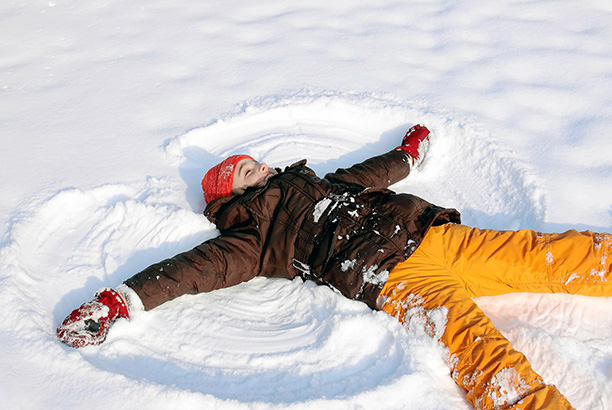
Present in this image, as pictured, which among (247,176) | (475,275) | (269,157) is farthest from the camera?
(269,157)

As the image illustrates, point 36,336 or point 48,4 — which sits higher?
point 48,4

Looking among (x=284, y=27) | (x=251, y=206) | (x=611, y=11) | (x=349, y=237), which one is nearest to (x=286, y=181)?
(x=251, y=206)

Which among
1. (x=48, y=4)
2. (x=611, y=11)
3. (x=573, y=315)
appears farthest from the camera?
(x=48, y=4)

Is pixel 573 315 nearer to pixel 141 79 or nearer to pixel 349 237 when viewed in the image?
pixel 349 237

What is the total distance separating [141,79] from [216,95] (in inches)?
25.1

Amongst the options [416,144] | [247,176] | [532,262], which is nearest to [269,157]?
[247,176]

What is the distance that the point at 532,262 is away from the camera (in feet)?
7.65

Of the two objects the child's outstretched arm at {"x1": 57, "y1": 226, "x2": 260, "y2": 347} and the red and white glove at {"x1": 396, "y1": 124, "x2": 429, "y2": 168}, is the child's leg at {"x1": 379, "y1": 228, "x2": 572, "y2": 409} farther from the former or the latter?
the red and white glove at {"x1": 396, "y1": 124, "x2": 429, "y2": 168}

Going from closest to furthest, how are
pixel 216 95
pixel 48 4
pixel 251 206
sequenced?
pixel 251 206, pixel 216 95, pixel 48 4

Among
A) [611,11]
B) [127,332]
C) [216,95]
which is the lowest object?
[127,332]

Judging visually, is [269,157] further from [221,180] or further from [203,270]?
[203,270]

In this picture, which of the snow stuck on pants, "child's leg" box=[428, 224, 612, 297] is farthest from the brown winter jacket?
"child's leg" box=[428, 224, 612, 297]

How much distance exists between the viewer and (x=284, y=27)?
432 centimetres

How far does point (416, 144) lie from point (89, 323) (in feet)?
6.84
